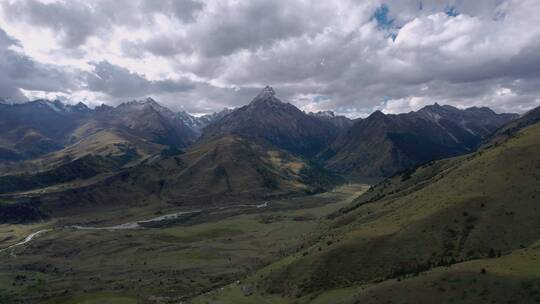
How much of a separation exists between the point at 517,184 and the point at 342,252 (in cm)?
5566

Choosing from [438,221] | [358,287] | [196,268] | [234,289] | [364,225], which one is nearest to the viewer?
[358,287]

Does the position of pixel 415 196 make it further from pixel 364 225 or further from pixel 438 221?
pixel 438 221

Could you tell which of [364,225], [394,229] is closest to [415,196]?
[364,225]

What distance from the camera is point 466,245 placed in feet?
361

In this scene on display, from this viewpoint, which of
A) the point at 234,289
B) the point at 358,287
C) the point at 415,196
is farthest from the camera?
the point at 415,196

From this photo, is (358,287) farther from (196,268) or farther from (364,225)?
(196,268)

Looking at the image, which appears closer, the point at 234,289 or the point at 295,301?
the point at 295,301

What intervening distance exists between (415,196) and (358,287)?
66906mm

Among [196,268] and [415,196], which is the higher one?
[415,196]

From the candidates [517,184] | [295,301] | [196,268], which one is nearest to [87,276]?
[196,268]

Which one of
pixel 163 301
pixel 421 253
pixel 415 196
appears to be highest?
pixel 415 196

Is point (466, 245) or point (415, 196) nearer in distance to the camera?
point (466, 245)

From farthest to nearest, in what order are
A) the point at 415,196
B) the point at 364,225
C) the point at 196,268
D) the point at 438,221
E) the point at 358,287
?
the point at 196,268 < the point at 415,196 < the point at 364,225 < the point at 438,221 < the point at 358,287

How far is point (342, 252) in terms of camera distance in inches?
4843
